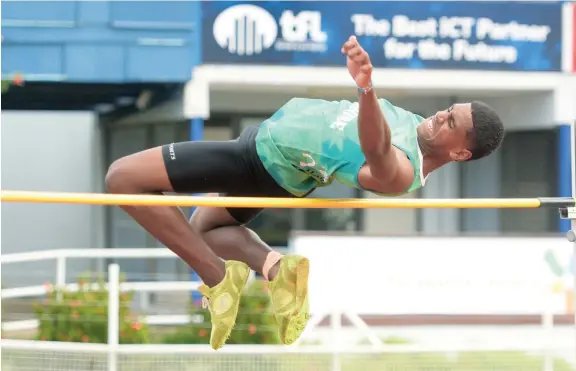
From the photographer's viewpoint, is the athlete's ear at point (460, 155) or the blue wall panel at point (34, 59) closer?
the athlete's ear at point (460, 155)

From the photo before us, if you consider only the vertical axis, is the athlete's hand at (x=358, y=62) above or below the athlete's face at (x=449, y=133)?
above

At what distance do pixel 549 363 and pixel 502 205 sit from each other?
363 centimetres

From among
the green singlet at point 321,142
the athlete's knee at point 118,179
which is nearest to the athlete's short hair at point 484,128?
the green singlet at point 321,142

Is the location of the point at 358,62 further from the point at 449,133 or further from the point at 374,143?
the point at 449,133

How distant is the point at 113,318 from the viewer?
773 centimetres

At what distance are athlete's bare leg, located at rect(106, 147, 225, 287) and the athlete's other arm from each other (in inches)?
29.6

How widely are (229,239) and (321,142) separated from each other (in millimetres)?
801

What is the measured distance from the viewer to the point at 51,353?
777 centimetres

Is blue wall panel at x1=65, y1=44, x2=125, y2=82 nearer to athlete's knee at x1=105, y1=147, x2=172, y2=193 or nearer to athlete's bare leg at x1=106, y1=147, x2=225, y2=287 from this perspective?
athlete's bare leg at x1=106, y1=147, x2=225, y2=287

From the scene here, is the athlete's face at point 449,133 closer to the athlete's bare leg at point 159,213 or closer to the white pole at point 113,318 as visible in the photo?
the athlete's bare leg at point 159,213

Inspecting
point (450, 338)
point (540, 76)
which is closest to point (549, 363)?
point (450, 338)

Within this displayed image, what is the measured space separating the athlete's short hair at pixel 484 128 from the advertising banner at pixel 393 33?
25.0ft

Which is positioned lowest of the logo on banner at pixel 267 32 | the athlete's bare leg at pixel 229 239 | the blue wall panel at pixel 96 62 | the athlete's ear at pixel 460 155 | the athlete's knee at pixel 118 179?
the athlete's bare leg at pixel 229 239

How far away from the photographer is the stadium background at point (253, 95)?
11.1 m
